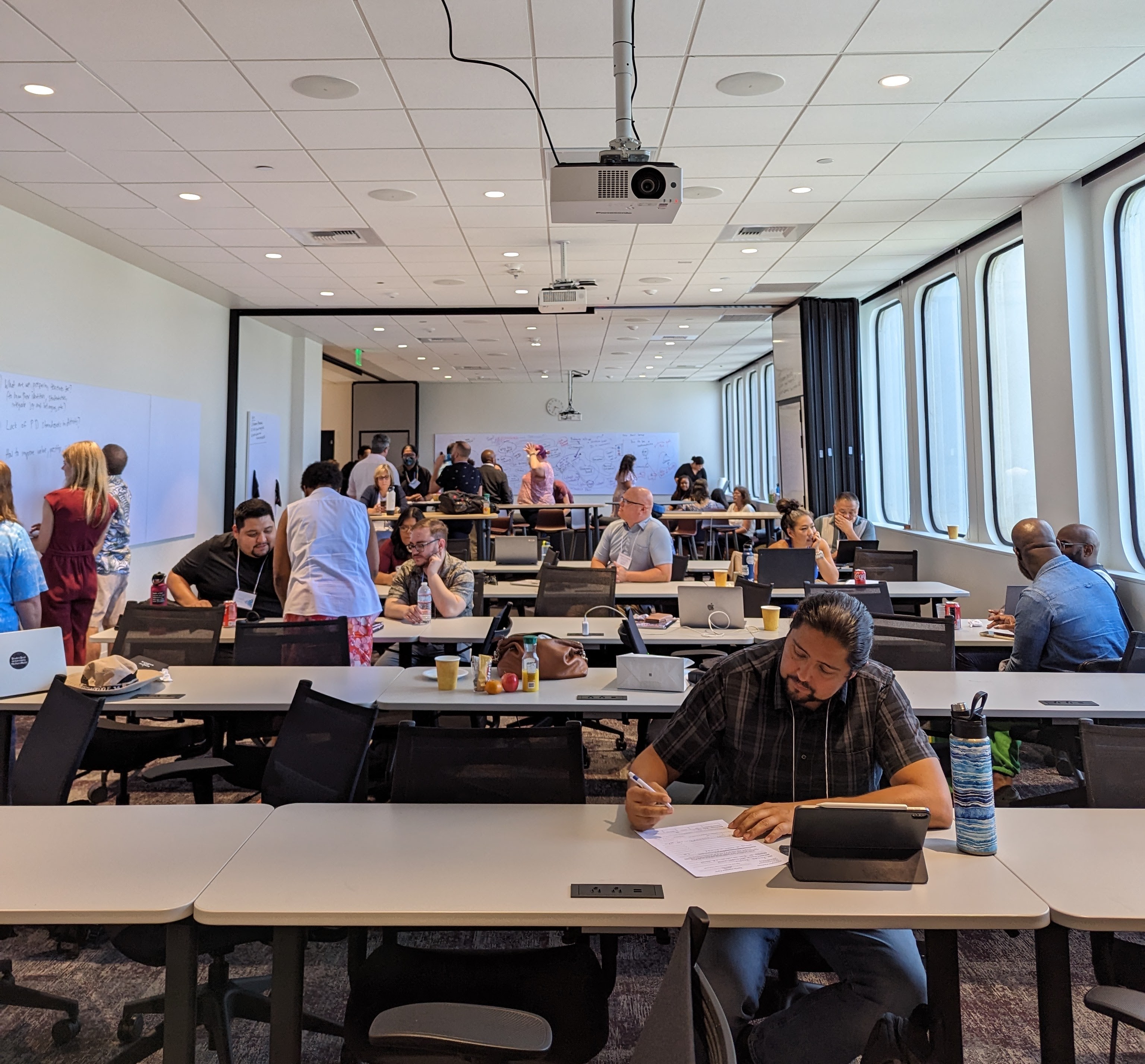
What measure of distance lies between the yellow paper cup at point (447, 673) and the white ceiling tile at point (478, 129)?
10.8 ft

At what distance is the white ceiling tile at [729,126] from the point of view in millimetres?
4949

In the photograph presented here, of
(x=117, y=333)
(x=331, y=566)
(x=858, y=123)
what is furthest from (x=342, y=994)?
(x=117, y=333)

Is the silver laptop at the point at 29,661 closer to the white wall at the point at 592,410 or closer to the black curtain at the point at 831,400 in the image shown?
the black curtain at the point at 831,400

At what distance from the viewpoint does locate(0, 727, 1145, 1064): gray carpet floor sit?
227cm

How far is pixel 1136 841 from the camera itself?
1.89 metres

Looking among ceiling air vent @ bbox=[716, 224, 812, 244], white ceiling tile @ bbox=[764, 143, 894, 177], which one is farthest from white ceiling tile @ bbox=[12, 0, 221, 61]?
ceiling air vent @ bbox=[716, 224, 812, 244]

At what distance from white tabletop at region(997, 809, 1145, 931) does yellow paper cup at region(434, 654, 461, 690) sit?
6.19ft

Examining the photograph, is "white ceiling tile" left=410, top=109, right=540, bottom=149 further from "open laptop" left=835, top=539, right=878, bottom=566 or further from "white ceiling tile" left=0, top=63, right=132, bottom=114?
"open laptop" left=835, top=539, right=878, bottom=566

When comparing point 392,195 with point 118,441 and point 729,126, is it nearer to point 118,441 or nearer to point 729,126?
point 729,126

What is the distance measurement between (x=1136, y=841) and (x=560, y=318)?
998 cm

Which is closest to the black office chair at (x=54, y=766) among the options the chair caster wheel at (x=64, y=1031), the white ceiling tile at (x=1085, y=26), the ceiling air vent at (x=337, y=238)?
the chair caster wheel at (x=64, y=1031)

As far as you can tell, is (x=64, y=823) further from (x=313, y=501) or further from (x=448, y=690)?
(x=313, y=501)

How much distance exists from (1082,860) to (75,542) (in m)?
6.00

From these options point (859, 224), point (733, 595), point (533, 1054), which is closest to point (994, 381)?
point (859, 224)
